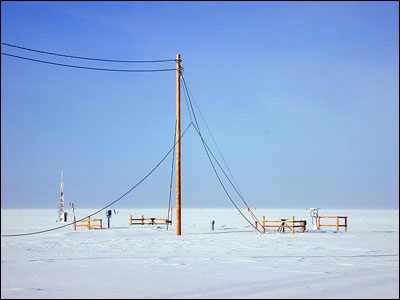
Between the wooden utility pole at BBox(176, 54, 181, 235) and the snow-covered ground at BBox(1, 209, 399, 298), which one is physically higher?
the wooden utility pole at BBox(176, 54, 181, 235)

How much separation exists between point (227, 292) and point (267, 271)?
10.9 feet

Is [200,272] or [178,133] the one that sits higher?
[178,133]

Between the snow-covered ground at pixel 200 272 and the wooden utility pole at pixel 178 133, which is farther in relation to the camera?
the wooden utility pole at pixel 178 133

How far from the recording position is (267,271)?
1252 cm

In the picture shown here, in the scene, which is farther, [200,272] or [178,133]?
[178,133]

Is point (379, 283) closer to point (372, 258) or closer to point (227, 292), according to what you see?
point (227, 292)

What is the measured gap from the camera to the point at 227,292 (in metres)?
9.51

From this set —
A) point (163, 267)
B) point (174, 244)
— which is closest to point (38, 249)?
point (174, 244)

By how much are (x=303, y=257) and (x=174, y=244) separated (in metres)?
7.12

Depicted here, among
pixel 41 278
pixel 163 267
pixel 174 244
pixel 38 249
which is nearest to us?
pixel 41 278

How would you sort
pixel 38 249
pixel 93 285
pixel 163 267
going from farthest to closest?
pixel 38 249 → pixel 163 267 → pixel 93 285

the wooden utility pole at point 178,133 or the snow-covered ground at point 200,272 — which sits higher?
the wooden utility pole at point 178,133

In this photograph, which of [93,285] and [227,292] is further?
[93,285]

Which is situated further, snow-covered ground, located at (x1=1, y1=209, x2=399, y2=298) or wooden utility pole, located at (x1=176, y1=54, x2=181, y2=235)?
wooden utility pole, located at (x1=176, y1=54, x2=181, y2=235)
